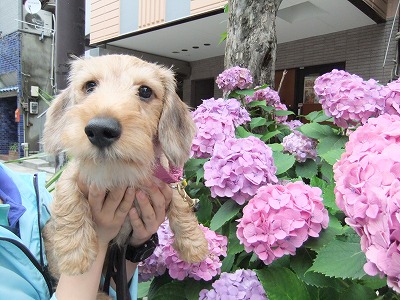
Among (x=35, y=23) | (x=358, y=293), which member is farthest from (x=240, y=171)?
(x=35, y=23)

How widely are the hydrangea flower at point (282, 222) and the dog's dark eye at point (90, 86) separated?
2.38 ft

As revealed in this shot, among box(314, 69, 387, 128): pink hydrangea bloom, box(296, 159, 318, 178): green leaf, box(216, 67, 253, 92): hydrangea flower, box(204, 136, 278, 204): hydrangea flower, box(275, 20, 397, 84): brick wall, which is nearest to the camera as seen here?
box(204, 136, 278, 204): hydrangea flower

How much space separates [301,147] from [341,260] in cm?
85

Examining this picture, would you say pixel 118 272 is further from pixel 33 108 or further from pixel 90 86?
pixel 33 108

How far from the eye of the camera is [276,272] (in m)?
0.94

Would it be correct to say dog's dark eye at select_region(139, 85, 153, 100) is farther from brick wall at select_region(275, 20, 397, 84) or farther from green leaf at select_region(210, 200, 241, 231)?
brick wall at select_region(275, 20, 397, 84)

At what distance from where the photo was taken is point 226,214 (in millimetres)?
1227

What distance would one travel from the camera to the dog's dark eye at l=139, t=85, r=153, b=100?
1.30 meters

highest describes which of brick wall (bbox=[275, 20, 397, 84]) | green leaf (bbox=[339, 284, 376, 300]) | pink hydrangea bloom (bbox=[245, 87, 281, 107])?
brick wall (bbox=[275, 20, 397, 84])

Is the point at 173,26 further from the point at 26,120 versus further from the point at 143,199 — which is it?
the point at 26,120

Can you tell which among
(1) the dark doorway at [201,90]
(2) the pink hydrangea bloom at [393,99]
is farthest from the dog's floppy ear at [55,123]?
(1) the dark doorway at [201,90]

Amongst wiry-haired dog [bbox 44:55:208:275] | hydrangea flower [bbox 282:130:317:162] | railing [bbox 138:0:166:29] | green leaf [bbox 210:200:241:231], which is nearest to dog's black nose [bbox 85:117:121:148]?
wiry-haired dog [bbox 44:55:208:275]

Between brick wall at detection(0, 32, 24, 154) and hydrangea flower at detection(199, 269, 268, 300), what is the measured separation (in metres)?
15.8

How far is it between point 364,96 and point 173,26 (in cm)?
659
